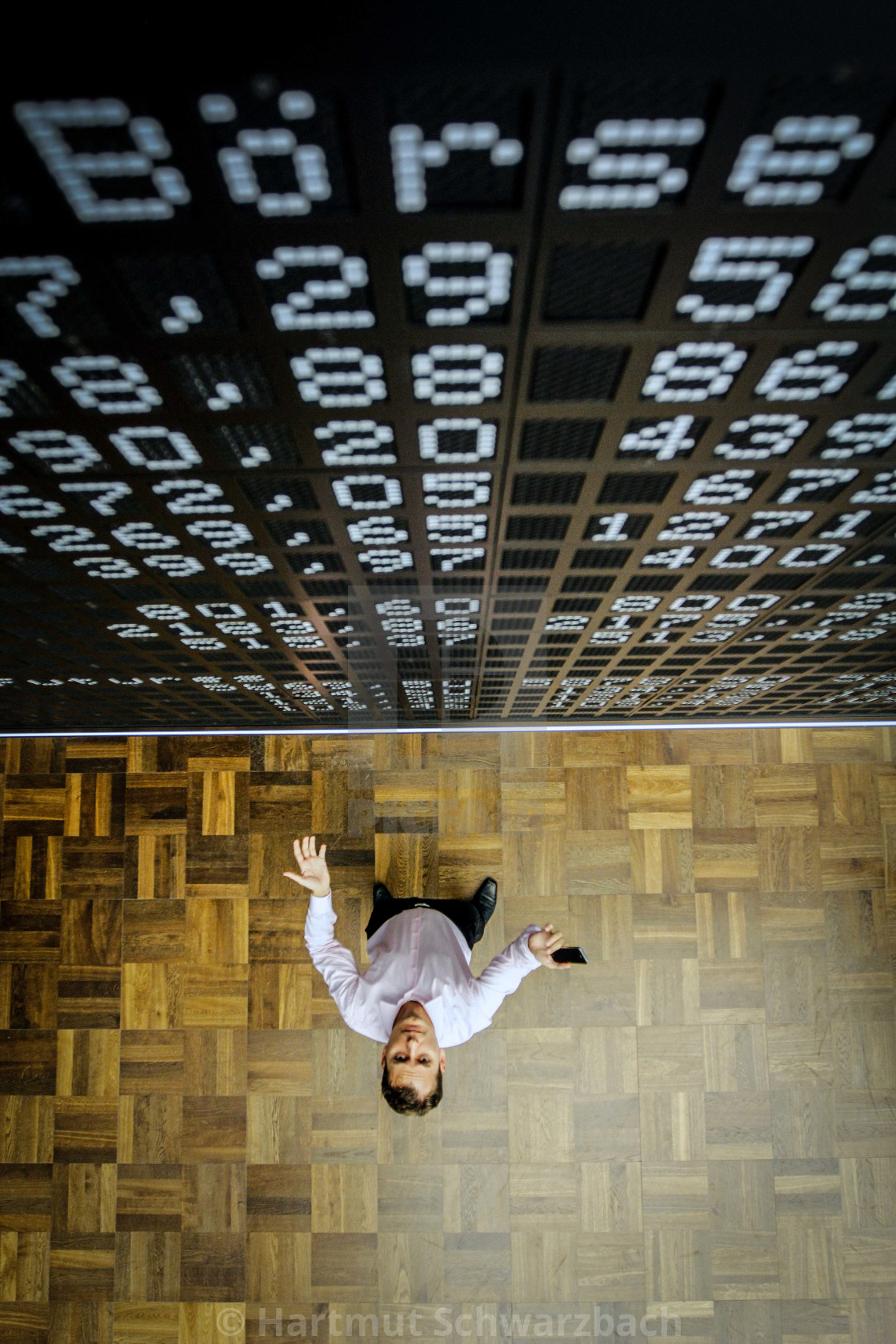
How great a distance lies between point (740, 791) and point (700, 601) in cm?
166

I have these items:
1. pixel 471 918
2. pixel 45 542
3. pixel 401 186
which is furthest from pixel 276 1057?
pixel 401 186

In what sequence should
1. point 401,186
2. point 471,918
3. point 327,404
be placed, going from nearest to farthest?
point 401,186 → point 327,404 → point 471,918

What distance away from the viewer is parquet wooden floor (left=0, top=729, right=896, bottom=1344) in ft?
9.87

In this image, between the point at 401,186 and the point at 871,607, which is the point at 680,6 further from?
the point at 871,607

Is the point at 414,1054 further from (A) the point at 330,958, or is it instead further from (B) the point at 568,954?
(B) the point at 568,954

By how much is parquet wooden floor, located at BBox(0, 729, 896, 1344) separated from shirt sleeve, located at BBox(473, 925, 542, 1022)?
875mm

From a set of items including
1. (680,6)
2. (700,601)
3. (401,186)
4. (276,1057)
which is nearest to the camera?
(680,6)

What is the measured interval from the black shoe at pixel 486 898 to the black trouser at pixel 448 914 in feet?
0.14

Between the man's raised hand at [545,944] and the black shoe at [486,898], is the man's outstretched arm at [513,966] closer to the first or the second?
the man's raised hand at [545,944]

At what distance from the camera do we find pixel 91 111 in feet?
2.10

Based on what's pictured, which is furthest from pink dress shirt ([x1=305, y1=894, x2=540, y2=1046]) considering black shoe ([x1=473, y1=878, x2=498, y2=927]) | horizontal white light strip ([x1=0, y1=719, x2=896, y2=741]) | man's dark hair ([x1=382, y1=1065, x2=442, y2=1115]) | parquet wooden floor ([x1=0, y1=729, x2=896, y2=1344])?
horizontal white light strip ([x1=0, y1=719, x2=896, y2=741])

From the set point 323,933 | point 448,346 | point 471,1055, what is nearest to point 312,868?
point 323,933
